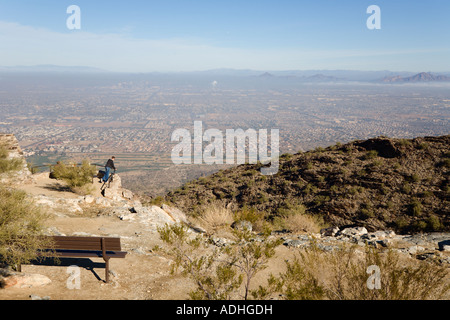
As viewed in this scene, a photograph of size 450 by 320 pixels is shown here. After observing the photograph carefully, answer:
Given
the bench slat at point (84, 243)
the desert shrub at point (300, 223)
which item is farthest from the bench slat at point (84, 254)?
A: the desert shrub at point (300, 223)

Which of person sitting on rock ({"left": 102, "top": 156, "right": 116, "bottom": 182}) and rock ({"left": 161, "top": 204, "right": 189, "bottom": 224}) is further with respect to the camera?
person sitting on rock ({"left": 102, "top": 156, "right": 116, "bottom": 182})

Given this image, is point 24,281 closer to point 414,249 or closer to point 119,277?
point 119,277

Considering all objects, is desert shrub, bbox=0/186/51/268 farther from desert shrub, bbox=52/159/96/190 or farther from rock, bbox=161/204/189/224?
desert shrub, bbox=52/159/96/190

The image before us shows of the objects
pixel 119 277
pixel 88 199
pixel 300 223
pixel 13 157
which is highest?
pixel 13 157

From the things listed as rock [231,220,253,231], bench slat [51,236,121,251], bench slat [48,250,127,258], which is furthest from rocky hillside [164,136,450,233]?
bench slat [51,236,121,251]

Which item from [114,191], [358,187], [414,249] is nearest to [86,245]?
[114,191]

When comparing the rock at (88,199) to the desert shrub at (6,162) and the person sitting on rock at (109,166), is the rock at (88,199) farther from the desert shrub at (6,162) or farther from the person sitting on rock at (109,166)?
the desert shrub at (6,162)
